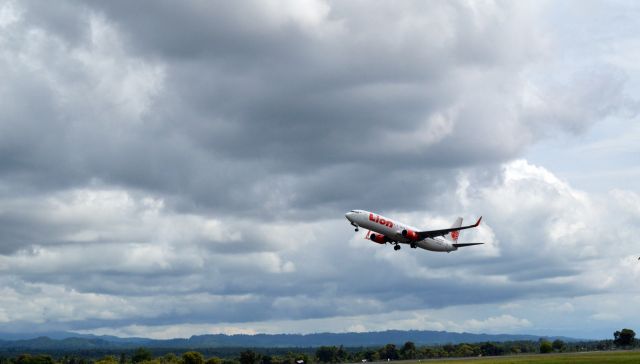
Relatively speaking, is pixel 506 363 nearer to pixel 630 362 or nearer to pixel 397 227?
pixel 630 362

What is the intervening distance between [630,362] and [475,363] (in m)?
39.0

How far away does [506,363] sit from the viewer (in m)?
183

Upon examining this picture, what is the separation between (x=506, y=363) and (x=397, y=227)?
42359 mm

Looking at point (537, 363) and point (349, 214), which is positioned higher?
point (349, 214)

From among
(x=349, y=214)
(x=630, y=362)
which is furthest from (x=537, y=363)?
(x=349, y=214)

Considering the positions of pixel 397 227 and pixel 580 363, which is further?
pixel 397 227

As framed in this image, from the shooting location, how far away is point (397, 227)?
198 m

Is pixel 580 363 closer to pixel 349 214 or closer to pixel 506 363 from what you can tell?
pixel 506 363

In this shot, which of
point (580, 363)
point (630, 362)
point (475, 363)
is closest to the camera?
point (630, 362)

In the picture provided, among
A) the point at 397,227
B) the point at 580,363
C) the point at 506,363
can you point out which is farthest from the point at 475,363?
the point at 397,227

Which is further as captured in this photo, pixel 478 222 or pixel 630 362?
pixel 478 222

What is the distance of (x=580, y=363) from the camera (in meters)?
174

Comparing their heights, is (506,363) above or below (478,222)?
below

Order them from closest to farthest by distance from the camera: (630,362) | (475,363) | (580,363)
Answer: (630,362)
(580,363)
(475,363)
